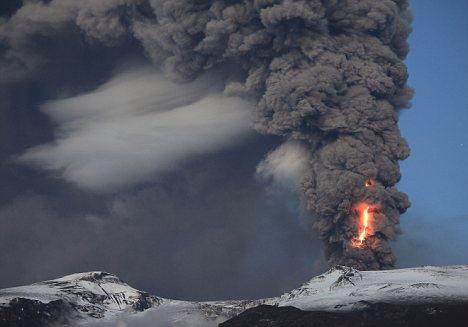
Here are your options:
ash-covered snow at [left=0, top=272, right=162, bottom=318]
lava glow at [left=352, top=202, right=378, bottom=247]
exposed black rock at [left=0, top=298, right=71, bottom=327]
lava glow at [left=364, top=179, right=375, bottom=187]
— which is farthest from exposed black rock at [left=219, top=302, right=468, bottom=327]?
ash-covered snow at [left=0, top=272, right=162, bottom=318]

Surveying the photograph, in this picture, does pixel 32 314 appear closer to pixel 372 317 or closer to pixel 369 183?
pixel 372 317

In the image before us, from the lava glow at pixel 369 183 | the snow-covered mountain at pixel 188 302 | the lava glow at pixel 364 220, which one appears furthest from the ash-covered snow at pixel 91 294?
the lava glow at pixel 369 183

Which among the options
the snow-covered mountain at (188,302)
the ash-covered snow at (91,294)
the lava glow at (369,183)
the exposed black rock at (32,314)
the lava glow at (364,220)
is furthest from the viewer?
the ash-covered snow at (91,294)

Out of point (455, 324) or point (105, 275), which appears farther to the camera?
point (105, 275)

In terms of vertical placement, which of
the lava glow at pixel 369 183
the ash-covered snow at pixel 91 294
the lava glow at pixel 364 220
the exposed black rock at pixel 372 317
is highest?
the lava glow at pixel 369 183

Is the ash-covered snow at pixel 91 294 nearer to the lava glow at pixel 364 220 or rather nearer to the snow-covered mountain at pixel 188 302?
the snow-covered mountain at pixel 188 302

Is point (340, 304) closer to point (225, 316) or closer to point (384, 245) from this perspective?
point (384, 245)

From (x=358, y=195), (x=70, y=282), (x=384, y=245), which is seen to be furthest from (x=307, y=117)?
(x=70, y=282)

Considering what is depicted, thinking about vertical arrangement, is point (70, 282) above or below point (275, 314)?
above
